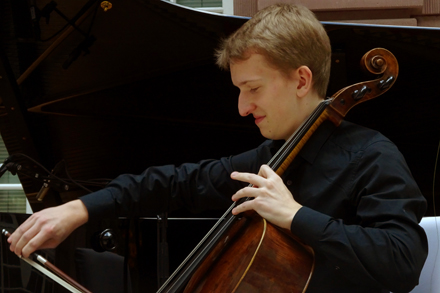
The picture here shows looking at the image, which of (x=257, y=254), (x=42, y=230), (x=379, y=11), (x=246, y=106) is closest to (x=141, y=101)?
(x=246, y=106)

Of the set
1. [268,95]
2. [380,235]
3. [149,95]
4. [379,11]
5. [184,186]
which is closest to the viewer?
[380,235]

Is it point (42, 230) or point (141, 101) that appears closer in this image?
point (42, 230)

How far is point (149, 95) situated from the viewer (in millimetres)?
1959

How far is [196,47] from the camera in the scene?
1.86 meters

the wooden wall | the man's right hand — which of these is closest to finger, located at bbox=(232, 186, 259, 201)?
the man's right hand

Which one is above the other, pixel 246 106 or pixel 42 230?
pixel 246 106

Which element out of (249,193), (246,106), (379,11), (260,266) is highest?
(379,11)

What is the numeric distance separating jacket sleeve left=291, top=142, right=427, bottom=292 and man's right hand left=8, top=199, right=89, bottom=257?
487 mm

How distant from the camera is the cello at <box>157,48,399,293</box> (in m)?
0.96

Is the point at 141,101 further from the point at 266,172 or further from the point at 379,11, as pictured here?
the point at 379,11

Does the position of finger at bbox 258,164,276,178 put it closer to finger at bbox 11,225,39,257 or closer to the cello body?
the cello body

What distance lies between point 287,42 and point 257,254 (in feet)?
1.67

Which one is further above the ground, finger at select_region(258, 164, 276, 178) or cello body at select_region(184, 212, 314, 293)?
finger at select_region(258, 164, 276, 178)

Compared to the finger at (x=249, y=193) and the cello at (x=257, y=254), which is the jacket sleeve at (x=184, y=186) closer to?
the cello at (x=257, y=254)
